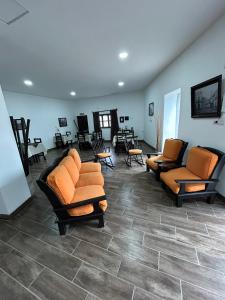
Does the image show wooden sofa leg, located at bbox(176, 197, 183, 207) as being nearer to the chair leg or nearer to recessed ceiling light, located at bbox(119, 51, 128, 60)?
the chair leg

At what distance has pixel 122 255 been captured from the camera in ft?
4.85

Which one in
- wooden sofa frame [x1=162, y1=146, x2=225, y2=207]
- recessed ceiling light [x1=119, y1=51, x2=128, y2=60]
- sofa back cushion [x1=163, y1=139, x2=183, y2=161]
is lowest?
wooden sofa frame [x1=162, y1=146, x2=225, y2=207]

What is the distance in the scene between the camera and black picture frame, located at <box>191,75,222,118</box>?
211 cm

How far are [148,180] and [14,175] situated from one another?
8.99 ft

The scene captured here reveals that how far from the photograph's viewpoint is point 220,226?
5.83 feet

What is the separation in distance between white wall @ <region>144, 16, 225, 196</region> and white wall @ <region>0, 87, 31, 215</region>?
3.53 metres

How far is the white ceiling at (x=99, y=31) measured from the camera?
1.66m

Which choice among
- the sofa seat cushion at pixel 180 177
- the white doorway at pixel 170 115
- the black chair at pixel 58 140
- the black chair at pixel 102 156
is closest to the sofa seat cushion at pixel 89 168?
the black chair at pixel 102 156

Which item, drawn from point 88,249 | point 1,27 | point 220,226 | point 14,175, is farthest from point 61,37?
point 220,226

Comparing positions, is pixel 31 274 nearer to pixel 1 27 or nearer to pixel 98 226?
pixel 98 226

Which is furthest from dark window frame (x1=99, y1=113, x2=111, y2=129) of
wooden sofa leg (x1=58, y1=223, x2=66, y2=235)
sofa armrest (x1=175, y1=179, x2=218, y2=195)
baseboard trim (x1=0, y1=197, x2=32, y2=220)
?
wooden sofa leg (x1=58, y1=223, x2=66, y2=235)

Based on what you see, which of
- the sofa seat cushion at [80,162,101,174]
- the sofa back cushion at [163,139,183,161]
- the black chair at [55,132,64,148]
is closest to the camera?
the sofa seat cushion at [80,162,101,174]

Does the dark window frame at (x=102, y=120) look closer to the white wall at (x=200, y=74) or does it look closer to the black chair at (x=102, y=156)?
the black chair at (x=102, y=156)

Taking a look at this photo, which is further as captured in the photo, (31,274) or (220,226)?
(220,226)
